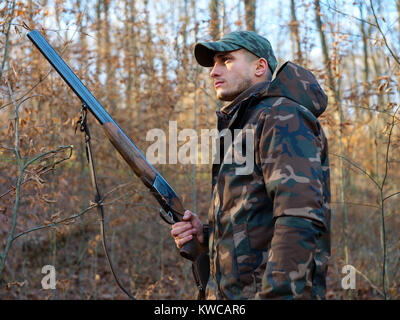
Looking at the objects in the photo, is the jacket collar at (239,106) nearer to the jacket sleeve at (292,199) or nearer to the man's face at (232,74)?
the man's face at (232,74)

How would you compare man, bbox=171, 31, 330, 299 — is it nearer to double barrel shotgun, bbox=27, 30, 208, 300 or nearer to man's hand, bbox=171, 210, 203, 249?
Answer: man's hand, bbox=171, 210, 203, 249

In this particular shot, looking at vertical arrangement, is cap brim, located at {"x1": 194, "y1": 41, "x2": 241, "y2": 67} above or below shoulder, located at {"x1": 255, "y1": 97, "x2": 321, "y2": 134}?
above

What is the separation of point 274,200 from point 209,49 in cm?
108

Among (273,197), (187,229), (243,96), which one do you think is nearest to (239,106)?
(243,96)

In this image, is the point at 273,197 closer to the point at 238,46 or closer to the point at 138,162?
the point at 238,46

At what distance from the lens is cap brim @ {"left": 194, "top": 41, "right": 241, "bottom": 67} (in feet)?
8.16

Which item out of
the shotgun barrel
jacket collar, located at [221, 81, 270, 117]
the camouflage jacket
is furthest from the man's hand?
jacket collar, located at [221, 81, 270, 117]

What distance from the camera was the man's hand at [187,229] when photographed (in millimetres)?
2734

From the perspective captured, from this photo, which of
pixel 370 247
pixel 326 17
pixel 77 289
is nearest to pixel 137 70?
pixel 326 17

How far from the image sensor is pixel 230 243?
2.11 meters

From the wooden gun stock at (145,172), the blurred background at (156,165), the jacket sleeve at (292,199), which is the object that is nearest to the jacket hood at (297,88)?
the jacket sleeve at (292,199)

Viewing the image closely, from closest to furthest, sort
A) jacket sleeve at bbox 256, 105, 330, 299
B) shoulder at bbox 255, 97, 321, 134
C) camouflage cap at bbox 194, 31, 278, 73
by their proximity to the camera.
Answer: jacket sleeve at bbox 256, 105, 330, 299 < shoulder at bbox 255, 97, 321, 134 < camouflage cap at bbox 194, 31, 278, 73

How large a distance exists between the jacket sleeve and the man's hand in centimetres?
87
